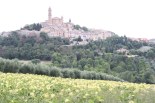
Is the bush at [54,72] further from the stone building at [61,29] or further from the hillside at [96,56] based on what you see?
the stone building at [61,29]

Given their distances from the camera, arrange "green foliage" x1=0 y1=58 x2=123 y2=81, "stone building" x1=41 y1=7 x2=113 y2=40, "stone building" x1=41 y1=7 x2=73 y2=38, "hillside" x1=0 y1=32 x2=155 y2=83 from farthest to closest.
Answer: "stone building" x1=41 y1=7 x2=113 y2=40 → "stone building" x1=41 y1=7 x2=73 y2=38 → "hillside" x1=0 y1=32 x2=155 y2=83 → "green foliage" x1=0 y1=58 x2=123 y2=81

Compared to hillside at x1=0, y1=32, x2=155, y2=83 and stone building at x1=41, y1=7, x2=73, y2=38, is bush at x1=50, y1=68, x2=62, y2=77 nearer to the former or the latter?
hillside at x1=0, y1=32, x2=155, y2=83

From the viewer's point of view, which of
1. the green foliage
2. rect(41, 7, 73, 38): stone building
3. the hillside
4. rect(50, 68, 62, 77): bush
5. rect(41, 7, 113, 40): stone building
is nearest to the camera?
the green foliage

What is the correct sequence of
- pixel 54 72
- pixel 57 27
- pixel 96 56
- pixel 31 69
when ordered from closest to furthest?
pixel 31 69
pixel 54 72
pixel 96 56
pixel 57 27

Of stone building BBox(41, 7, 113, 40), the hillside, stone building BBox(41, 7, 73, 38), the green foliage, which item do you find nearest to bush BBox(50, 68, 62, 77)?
the green foliage

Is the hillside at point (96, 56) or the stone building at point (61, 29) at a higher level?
the stone building at point (61, 29)

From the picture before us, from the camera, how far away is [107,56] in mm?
90562

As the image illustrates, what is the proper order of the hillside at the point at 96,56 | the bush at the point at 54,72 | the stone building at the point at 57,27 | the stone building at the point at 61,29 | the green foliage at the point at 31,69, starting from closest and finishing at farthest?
1. the green foliage at the point at 31,69
2. the bush at the point at 54,72
3. the hillside at the point at 96,56
4. the stone building at the point at 57,27
5. the stone building at the point at 61,29

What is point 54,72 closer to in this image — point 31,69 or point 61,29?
point 31,69

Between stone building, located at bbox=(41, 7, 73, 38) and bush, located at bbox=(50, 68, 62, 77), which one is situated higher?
stone building, located at bbox=(41, 7, 73, 38)

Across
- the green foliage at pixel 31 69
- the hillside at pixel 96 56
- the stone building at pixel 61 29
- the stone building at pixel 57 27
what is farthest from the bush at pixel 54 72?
the stone building at pixel 61 29

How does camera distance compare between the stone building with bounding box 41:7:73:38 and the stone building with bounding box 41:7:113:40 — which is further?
the stone building with bounding box 41:7:113:40

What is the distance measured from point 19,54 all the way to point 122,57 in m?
20.7

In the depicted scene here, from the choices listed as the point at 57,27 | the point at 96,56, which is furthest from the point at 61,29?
the point at 96,56
